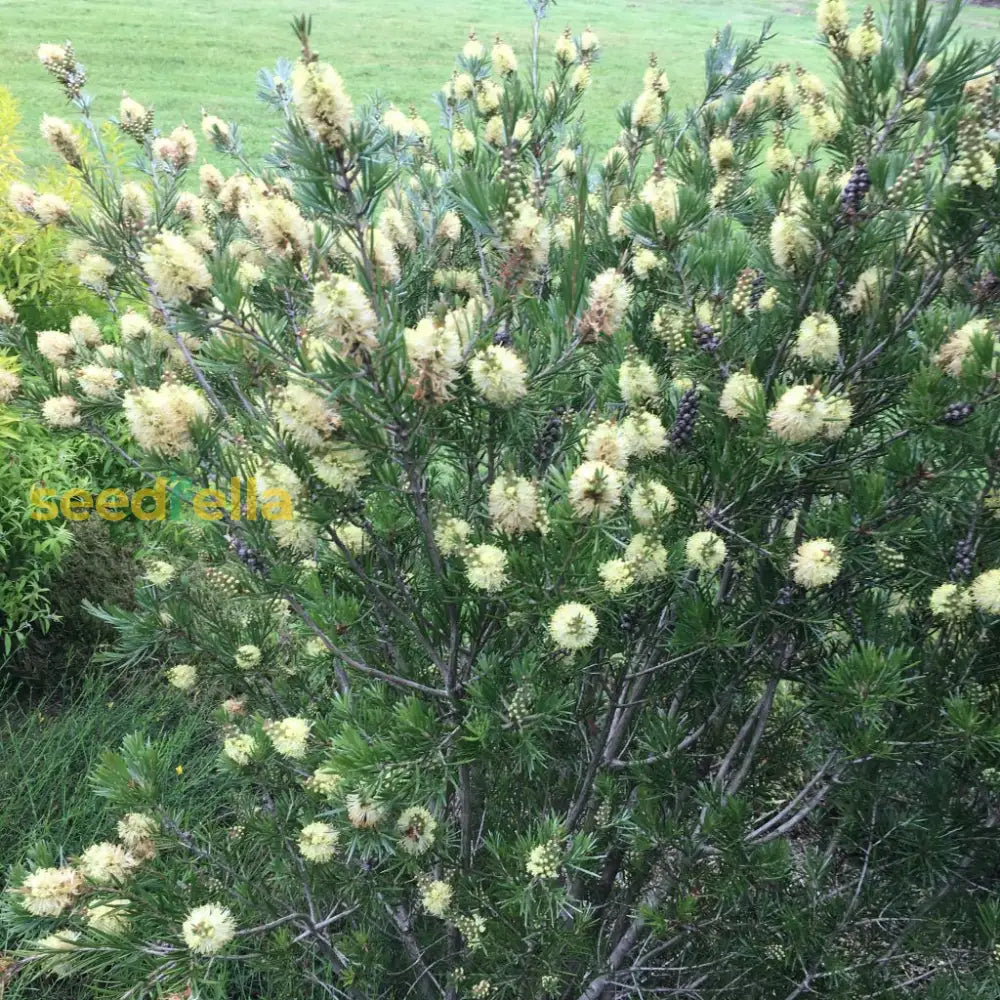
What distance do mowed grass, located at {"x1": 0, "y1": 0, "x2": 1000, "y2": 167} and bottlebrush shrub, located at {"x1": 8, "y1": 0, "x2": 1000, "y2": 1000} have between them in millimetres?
6542

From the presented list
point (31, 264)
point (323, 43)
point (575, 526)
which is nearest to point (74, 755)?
point (31, 264)

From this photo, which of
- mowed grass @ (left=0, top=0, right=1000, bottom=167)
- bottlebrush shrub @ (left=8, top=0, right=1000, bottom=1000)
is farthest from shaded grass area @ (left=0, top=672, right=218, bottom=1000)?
mowed grass @ (left=0, top=0, right=1000, bottom=167)

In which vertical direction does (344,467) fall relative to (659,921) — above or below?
above

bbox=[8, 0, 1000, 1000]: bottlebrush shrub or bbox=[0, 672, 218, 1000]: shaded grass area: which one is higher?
bbox=[8, 0, 1000, 1000]: bottlebrush shrub

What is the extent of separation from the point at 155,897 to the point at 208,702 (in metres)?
1.63

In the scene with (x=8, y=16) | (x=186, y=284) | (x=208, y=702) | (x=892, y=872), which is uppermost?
(x=8, y=16)

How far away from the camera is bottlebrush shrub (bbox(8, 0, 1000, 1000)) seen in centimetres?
93

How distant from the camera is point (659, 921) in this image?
4.39ft

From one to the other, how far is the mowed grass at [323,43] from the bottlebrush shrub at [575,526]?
21.5 feet

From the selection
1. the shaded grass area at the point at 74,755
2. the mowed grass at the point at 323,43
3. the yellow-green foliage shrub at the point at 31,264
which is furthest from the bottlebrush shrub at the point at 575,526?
the mowed grass at the point at 323,43

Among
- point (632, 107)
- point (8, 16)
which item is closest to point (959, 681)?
point (632, 107)

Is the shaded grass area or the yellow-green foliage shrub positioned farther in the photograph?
the yellow-green foliage shrub

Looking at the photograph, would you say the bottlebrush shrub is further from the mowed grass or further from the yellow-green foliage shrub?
the mowed grass

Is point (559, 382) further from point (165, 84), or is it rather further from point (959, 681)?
point (165, 84)
